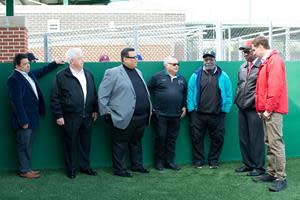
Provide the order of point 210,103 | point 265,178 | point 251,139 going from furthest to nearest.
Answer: point 210,103
point 251,139
point 265,178

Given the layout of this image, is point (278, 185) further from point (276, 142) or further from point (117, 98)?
point (117, 98)

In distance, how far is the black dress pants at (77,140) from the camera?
7.07 metres

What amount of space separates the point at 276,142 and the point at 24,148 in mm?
3395

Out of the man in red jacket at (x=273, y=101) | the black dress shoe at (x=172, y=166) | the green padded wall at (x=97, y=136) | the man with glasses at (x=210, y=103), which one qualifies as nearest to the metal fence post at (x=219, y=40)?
the green padded wall at (x=97, y=136)

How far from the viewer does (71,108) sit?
705 centimetres

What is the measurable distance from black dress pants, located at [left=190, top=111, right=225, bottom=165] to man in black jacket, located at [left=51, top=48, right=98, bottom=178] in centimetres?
165

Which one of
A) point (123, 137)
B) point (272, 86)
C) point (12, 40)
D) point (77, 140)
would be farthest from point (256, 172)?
point (12, 40)

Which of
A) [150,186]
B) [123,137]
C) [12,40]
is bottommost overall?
[150,186]

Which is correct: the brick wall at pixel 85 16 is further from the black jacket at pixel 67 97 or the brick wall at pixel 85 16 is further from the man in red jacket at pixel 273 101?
the man in red jacket at pixel 273 101

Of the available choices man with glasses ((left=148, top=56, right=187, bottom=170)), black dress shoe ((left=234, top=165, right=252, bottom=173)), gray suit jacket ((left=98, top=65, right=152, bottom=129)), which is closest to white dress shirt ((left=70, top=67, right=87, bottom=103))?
gray suit jacket ((left=98, top=65, right=152, bottom=129))

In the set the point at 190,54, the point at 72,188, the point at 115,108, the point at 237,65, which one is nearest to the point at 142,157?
the point at 115,108

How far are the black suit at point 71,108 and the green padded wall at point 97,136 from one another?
479 millimetres

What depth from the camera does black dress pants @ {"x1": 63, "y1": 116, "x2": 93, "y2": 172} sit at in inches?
278

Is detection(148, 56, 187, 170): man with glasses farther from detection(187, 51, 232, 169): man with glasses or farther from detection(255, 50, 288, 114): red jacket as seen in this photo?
detection(255, 50, 288, 114): red jacket
